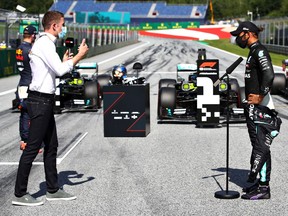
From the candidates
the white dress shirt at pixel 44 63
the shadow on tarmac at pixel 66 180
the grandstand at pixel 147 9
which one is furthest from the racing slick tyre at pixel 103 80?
the grandstand at pixel 147 9

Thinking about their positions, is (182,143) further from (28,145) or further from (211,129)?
(28,145)

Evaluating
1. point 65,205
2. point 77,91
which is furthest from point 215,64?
point 65,205

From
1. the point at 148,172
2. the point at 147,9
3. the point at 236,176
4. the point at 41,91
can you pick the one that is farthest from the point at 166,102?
the point at 147,9

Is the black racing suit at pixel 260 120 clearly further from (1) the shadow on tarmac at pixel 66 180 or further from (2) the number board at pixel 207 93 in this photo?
(2) the number board at pixel 207 93

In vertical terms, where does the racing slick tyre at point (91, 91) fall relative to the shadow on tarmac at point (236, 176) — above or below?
above

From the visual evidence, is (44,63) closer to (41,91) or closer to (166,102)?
(41,91)

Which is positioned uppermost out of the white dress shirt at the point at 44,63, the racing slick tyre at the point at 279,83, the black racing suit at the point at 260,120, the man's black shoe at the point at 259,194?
the white dress shirt at the point at 44,63

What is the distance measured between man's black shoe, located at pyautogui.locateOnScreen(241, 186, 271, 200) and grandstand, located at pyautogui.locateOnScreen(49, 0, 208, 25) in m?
114

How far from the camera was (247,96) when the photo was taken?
6492 millimetres

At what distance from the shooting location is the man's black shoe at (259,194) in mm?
6375

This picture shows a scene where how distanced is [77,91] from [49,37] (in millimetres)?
8559

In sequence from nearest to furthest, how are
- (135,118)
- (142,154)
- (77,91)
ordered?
(142,154), (135,118), (77,91)

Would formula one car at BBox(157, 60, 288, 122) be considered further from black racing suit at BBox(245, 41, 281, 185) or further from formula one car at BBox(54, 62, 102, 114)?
black racing suit at BBox(245, 41, 281, 185)

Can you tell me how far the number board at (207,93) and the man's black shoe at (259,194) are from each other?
17.1ft
